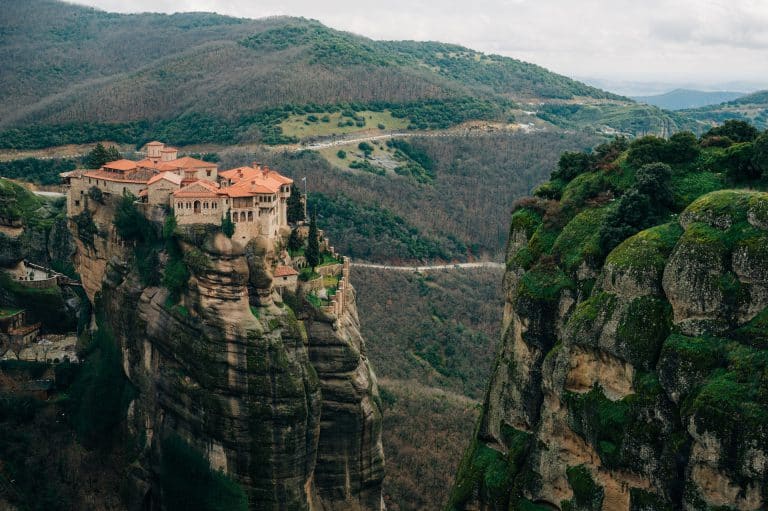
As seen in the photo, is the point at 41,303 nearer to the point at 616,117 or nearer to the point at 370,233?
the point at 370,233

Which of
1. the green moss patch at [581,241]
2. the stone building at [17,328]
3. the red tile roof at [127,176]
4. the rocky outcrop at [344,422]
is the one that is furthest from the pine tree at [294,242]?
the green moss patch at [581,241]

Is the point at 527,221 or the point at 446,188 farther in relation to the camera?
the point at 446,188

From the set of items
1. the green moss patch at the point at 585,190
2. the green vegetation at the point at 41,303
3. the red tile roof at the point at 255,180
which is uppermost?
the green moss patch at the point at 585,190

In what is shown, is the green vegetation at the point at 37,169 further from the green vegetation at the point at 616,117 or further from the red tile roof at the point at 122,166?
the green vegetation at the point at 616,117

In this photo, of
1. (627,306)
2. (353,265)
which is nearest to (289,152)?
(353,265)

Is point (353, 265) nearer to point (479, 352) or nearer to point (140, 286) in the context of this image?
point (479, 352)

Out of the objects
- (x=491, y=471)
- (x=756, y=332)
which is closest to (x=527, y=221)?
(x=491, y=471)
